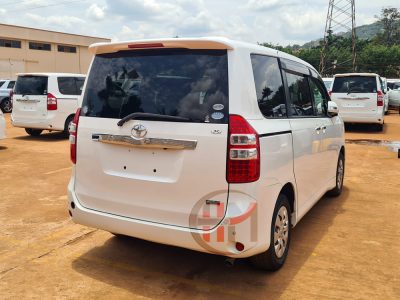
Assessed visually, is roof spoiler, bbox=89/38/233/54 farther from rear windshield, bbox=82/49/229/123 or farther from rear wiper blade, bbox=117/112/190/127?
rear wiper blade, bbox=117/112/190/127

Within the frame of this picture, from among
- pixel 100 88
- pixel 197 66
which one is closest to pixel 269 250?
pixel 197 66

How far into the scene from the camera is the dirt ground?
139 inches

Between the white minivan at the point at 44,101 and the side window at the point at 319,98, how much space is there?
850 cm

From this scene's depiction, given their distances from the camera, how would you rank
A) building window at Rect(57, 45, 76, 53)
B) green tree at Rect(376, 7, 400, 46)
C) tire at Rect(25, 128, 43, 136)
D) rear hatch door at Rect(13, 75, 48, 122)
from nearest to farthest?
1. rear hatch door at Rect(13, 75, 48, 122)
2. tire at Rect(25, 128, 43, 136)
3. building window at Rect(57, 45, 76, 53)
4. green tree at Rect(376, 7, 400, 46)

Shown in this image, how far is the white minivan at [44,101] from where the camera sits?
12.0 metres

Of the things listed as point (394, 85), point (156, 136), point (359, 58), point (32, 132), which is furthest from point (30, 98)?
point (359, 58)

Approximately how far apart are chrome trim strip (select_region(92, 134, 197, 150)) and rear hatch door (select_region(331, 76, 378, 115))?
1159 cm

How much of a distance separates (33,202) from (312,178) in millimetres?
3841

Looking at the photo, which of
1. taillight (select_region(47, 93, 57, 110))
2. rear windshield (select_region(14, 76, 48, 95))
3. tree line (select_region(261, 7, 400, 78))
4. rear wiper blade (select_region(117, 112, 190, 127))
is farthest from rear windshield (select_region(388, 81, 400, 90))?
rear wiper blade (select_region(117, 112, 190, 127))

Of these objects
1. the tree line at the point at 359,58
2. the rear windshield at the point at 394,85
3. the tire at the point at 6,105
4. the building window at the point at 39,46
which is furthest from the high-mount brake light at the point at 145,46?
the building window at the point at 39,46

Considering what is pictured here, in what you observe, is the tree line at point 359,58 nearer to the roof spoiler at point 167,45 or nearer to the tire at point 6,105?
the tire at point 6,105

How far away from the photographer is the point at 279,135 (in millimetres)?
3688

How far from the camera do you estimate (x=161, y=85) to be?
349 centimetres

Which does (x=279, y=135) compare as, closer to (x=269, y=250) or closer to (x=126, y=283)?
(x=269, y=250)
